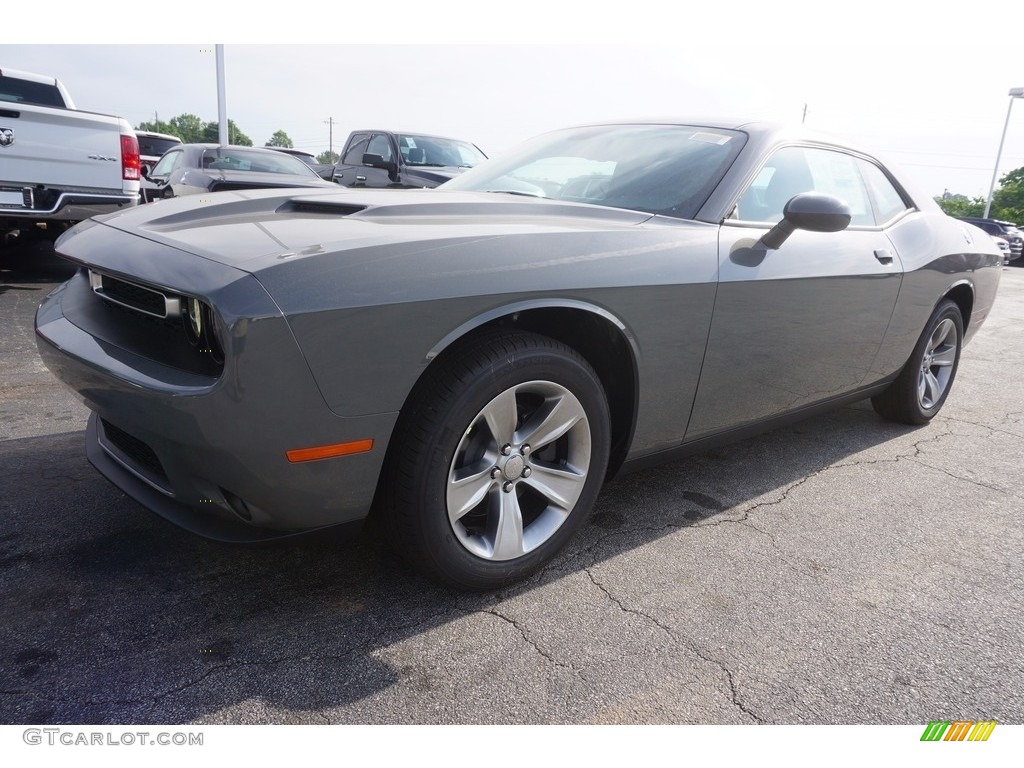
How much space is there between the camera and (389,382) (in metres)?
1.75

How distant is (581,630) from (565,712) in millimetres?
331

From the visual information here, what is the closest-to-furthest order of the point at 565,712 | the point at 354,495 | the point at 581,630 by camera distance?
the point at 565,712
the point at 354,495
the point at 581,630

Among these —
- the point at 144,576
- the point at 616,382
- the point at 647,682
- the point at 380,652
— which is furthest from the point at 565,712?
the point at 144,576

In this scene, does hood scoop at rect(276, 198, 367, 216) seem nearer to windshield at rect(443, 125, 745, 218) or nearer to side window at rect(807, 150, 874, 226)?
windshield at rect(443, 125, 745, 218)

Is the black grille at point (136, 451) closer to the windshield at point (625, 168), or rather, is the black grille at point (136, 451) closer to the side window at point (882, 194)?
the windshield at point (625, 168)

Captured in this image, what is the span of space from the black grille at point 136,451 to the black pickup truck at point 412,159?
6980 mm

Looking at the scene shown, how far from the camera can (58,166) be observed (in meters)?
6.07

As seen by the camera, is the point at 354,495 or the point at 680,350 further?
the point at 680,350

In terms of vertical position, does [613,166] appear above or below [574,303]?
above

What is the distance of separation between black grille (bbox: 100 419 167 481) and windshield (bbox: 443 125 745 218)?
1.68 metres

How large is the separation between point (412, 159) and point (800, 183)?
279 inches

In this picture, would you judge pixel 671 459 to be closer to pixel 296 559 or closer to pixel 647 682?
pixel 647 682

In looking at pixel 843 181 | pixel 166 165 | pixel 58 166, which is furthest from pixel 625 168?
pixel 166 165
